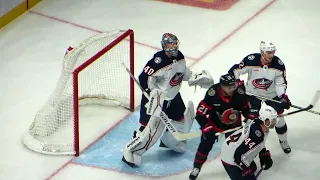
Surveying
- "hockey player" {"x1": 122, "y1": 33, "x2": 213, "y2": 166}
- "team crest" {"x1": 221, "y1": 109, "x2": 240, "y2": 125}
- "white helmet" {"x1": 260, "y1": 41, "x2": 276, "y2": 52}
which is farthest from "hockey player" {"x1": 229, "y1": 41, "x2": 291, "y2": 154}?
"hockey player" {"x1": 122, "y1": 33, "x2": 213, "y2": 166}

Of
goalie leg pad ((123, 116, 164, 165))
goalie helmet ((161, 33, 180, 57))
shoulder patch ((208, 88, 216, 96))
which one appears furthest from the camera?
goalie leg pad ((123, 116, 164, 165))

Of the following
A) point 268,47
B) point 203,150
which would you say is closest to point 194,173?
point 203,150

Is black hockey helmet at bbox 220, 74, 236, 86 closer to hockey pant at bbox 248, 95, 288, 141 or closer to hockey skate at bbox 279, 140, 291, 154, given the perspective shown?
hockey pant at bbox 248, 95, 288, 141

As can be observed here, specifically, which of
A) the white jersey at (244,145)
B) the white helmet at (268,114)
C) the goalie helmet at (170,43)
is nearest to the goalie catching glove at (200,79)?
the goalie helmet at (170,43)

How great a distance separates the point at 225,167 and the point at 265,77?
2.43ft

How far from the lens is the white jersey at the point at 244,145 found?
5871mm

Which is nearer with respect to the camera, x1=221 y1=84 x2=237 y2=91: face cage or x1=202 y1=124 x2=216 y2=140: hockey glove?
x1=221 y1=84 x2=237 y2=91: face cage

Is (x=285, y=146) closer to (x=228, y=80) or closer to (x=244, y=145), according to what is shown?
(x=244, y=145)

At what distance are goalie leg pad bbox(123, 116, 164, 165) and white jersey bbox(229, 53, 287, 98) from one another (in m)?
0.63

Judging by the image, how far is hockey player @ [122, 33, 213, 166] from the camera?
6.31 meters

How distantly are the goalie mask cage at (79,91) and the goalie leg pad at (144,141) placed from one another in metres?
0.42

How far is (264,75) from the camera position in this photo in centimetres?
639

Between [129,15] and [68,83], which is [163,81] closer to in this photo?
[68,83]

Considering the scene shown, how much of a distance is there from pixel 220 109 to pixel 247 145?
34 centimetres
